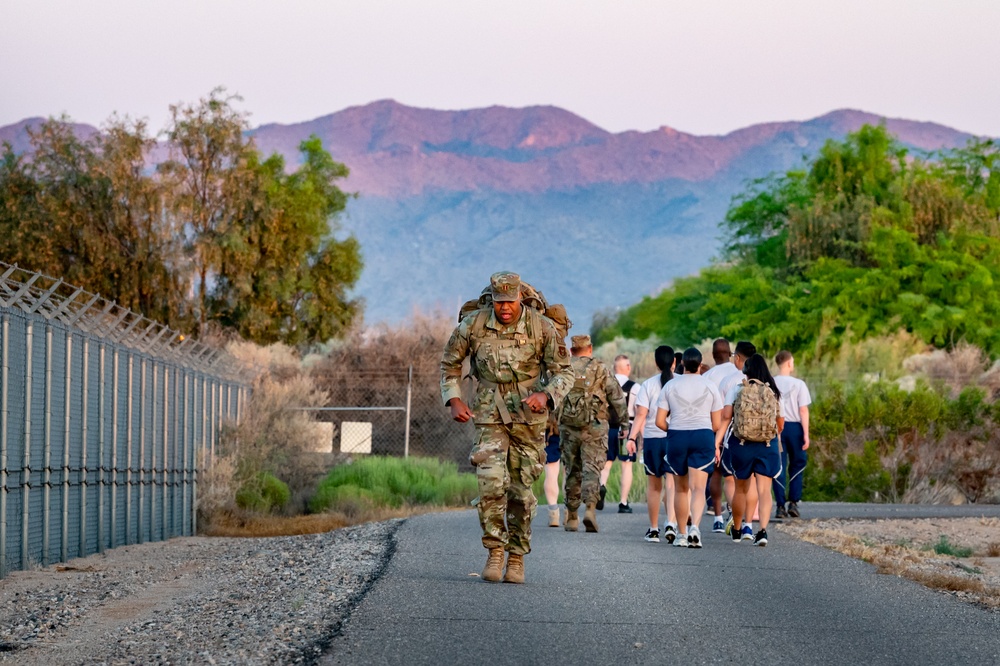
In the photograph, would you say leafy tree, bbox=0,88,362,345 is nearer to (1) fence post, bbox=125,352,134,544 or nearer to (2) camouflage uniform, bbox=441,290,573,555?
(1) fence post, bbox=125,352,134,544

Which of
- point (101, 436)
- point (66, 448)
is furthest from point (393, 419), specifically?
point (66, 448)

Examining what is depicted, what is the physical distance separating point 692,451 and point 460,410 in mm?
4496

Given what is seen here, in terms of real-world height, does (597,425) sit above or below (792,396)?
below

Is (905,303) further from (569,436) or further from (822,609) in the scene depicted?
(822,609)

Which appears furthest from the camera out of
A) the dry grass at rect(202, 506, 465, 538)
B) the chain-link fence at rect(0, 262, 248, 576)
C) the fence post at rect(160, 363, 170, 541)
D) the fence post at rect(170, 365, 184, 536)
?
the dry grass at rect(202, 506, 465, 538)

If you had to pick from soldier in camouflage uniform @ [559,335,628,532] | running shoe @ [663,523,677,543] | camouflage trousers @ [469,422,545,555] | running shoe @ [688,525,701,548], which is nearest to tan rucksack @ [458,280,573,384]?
camouflage trousers @ [469,422,545,555]

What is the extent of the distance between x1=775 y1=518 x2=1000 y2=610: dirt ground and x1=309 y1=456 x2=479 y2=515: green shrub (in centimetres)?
1017

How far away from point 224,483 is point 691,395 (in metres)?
12.6

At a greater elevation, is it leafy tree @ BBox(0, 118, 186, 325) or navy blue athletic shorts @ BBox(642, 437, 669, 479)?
leafy tree @ BBox(0, 118, 186, 325)

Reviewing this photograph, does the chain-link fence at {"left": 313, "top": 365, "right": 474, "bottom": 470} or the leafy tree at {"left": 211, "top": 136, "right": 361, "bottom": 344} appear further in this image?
the leafy tree at {"left": 211, "top": 136, "right": 361, "bottom": 344}

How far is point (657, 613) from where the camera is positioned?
1020 centimetres

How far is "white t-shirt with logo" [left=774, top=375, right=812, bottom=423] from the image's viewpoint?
19.2 m

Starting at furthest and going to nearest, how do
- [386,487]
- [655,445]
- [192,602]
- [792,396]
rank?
1. [386,487]
2. [792,396]
3. [655,445]
4. [192,602]

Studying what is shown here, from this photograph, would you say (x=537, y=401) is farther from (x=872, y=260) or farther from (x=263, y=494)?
(x=872, y=260)
